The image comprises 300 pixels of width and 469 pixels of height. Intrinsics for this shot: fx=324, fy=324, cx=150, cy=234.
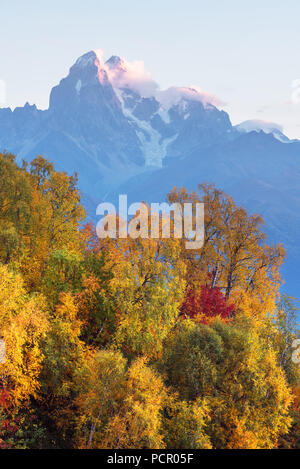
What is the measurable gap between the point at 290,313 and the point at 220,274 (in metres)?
12.8

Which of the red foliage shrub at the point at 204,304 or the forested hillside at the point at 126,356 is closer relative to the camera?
the forested hillside at the point at 126,356

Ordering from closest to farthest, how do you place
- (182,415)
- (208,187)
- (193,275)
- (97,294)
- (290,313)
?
1. (182,415)
2. (97,294)
3. (290,313)
4. (193,275)
5. (208,187)

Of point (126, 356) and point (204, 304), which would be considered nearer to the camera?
point (126, 356)

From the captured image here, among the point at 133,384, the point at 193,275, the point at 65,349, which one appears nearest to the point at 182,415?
the point at 133,384

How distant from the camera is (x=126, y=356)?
28375 millimetres

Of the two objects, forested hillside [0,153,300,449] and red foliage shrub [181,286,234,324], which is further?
red foliage shrub [181,286,234,324]

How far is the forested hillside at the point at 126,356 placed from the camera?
21969mm

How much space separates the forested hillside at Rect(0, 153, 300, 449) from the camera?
72.1ft

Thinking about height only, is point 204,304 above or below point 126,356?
above

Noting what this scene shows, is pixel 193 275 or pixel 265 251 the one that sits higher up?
pixel 265 251

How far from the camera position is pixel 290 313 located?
36.8 metres
